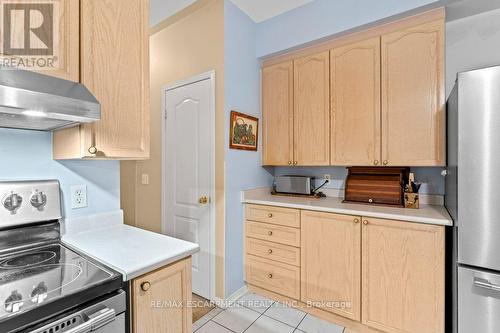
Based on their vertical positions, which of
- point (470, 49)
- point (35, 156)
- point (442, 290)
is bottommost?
point (442, 290)

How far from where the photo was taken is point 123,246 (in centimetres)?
114

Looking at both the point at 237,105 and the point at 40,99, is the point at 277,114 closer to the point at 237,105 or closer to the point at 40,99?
the point at 237,105

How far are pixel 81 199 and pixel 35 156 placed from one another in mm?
299

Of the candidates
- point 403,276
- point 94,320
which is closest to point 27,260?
point 94,320

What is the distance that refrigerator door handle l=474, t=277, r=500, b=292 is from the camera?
4.01 ft

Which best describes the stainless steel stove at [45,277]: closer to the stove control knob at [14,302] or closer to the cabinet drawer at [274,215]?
the stove control knob at [14,302]

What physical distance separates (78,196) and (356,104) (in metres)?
2.12

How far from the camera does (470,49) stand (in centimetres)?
186

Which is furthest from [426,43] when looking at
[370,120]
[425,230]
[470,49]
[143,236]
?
[143,236]

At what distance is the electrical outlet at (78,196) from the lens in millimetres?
1316

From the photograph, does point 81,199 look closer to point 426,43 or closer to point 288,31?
point 288,31

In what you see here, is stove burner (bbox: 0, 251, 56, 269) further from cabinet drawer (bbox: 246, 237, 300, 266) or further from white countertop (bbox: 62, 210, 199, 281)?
cabinet drawer (bbox: 246, 237, 300, 266)

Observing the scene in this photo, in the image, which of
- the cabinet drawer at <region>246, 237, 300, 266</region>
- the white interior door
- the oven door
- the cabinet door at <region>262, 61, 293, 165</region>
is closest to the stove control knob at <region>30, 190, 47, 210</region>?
the oven door

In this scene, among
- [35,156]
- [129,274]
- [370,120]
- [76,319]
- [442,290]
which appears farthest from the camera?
[370,120]
